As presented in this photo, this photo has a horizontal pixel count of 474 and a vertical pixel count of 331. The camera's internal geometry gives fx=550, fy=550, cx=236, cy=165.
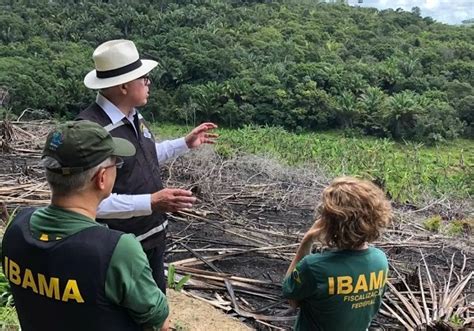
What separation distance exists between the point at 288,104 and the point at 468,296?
2807cm

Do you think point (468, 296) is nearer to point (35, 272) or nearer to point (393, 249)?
point (393, 249)

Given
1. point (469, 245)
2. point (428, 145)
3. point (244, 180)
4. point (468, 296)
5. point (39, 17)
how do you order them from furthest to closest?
point (39, 17), point (428, 145), point (244, 180), point (469, 245), point (468, 296)

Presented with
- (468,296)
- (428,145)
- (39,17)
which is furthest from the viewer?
(39,17)

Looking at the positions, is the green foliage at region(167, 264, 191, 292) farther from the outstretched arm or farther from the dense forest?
the dense forest

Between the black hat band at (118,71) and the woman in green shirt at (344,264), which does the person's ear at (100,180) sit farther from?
the black hat band at (118,71)

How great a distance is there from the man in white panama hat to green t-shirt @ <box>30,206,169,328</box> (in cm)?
71

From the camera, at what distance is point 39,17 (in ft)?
134

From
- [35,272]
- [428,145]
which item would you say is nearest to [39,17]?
[428,145]

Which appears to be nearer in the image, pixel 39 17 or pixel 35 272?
pixel 35 272

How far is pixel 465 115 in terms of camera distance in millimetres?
31609

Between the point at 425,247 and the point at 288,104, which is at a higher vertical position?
the point at 425,247

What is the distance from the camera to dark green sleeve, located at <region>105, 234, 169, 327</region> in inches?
57.2

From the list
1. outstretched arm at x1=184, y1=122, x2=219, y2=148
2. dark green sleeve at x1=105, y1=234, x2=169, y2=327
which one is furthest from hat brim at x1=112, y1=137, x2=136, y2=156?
outstretched arm at x1=184, y1=122, x2=219, y2=148

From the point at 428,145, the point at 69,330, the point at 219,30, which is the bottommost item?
the point at 428,145
